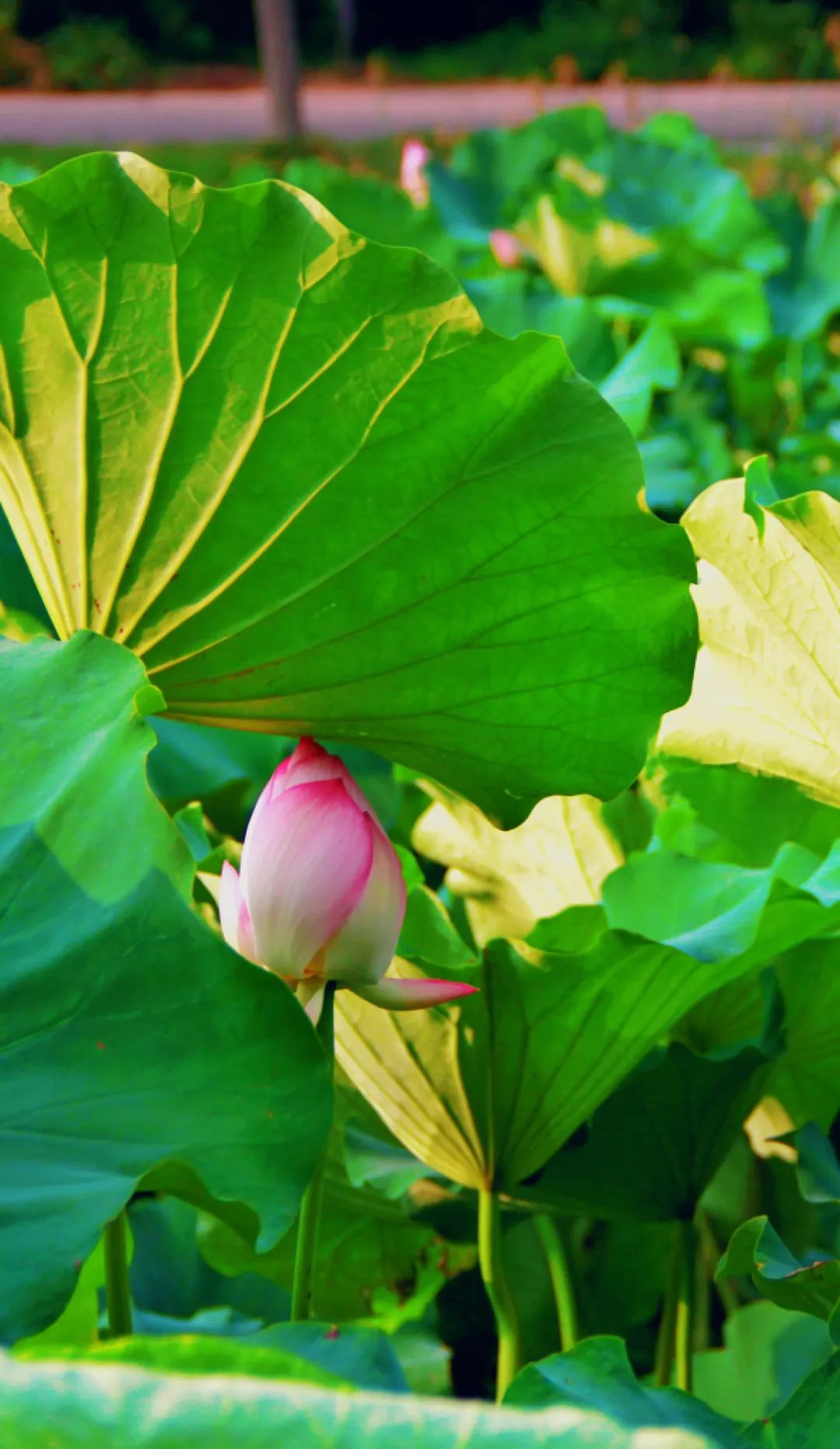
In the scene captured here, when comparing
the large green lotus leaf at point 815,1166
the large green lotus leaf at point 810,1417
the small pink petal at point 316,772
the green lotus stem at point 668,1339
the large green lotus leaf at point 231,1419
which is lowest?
the green lotus stem at point 668,1339

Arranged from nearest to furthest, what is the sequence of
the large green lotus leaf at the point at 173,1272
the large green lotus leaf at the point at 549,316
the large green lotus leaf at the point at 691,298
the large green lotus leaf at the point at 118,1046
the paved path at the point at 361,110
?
the large green lotus leaf at the point at 118,1046 → the large green lotus leaf at the point at 173,1272 → the large green lotus leaf at the point at 549,316 → the large green lotus leaf at the point at 691,298 → the paved path at the point at 361,110

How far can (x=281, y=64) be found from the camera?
24.8 ft

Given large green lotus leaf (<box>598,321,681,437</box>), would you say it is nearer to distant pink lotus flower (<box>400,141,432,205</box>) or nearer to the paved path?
distant pink lotus flower (<box>400,141,432,205</box>)

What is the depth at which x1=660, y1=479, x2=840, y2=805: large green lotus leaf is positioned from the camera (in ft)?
2.54

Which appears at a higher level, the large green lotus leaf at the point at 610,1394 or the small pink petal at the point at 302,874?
the small pink petal at the point at 302,874

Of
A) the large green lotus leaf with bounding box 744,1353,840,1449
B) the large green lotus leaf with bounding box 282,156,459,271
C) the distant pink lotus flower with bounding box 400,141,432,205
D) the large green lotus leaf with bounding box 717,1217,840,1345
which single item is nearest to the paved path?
the distant pink lotus flower with bounding box 400,141,432,205

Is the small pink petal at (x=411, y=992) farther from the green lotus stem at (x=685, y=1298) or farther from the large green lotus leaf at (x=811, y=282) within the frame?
the large green lotus leaf at (x=811, y=282)

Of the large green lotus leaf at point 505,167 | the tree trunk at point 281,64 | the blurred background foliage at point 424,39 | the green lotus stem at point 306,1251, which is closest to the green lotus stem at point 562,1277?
the green lotus stem at point 306,1251

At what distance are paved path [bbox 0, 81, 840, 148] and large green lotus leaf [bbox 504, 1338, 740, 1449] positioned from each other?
972 cm

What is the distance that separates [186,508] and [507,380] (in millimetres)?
140

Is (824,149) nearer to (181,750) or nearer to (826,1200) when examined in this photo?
(181,750)

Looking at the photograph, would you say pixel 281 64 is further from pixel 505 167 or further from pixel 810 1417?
pixel 810 1417

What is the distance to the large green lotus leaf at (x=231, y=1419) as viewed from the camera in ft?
1.02

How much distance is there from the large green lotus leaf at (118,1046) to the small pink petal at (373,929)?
5 centimetres
